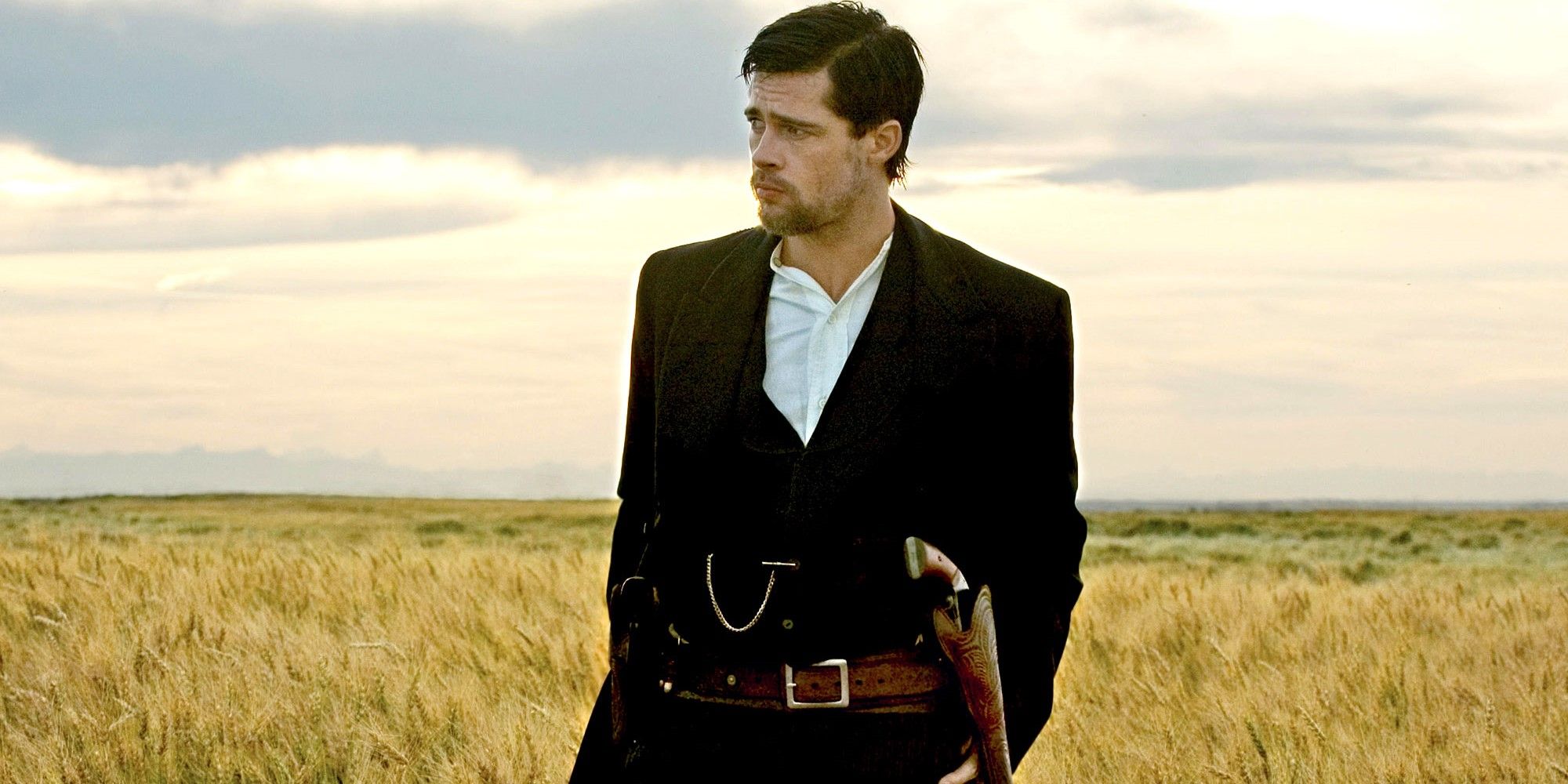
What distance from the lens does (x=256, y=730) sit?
18.9 ft

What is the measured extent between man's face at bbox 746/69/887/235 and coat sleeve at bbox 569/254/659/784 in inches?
22.5

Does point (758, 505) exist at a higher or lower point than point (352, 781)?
higher

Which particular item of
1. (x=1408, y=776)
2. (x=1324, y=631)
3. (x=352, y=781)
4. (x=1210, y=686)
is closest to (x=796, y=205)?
(x=352, y=781)

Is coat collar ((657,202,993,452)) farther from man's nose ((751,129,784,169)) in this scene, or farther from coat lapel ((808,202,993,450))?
man's nose ((751,129,784,169))

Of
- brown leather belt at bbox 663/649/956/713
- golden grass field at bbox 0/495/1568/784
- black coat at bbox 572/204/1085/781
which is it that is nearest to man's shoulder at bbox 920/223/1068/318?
black coat at bbox 572/204/1085/781

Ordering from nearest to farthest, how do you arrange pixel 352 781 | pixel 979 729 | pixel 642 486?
pixel 979 729 → pixel 642 486 → pixel 352 781

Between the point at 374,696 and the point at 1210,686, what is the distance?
3.44 m

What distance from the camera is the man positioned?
315 cm

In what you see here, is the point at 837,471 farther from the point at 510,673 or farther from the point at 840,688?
the point at 510,673

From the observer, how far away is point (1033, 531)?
3.42 m

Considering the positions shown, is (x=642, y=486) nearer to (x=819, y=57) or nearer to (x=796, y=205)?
(x=796, y=205)

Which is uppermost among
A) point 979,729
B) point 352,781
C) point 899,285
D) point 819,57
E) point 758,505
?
point 819,57

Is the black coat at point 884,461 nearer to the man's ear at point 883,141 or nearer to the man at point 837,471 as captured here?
the man at point 837,471

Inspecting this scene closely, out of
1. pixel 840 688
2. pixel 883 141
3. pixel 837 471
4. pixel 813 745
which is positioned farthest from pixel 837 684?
pixel 883 141
